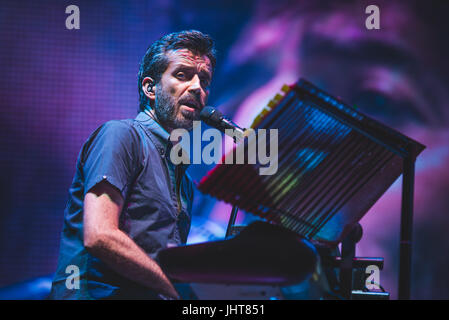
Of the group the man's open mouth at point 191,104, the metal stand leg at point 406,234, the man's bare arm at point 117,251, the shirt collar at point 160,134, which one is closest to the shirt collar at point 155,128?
the shirt collar at point 160,134

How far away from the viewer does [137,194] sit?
5.67ft

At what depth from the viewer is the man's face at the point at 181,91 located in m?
2.17

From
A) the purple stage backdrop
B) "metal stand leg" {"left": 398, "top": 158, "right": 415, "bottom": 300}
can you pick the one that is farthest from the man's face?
the purple stage backdrop

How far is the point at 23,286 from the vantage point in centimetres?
232

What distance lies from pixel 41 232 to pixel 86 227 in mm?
2200

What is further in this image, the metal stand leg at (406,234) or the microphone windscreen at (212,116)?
the microphone windscreen at (212,116)

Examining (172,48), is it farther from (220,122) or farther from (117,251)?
(117,251)

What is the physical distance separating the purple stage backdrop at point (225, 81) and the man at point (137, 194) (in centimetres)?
130

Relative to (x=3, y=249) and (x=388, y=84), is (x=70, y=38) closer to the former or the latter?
(x=3, y=249)

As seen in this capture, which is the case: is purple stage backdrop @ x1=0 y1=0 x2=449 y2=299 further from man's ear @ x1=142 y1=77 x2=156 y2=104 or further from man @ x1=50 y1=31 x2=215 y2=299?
man @ x1=50 y1=31 x2=215 y2=299

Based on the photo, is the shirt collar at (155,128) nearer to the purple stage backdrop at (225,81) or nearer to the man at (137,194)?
the man at (137,194)

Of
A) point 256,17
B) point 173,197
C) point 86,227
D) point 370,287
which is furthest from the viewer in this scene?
point 256,17

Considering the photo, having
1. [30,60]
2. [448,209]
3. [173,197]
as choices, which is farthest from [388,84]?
[30,60]

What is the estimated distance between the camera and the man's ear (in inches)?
90.9
